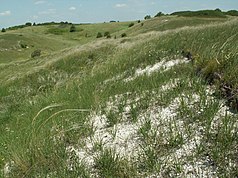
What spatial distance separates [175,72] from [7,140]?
431 centimetres

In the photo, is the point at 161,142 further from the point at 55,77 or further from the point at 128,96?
the point at 55,77

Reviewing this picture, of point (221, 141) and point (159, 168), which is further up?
point (221, 141)

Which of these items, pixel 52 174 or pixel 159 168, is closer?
pixel 159 168

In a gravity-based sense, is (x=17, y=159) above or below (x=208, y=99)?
below

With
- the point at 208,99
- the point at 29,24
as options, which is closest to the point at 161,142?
the point at 208,99

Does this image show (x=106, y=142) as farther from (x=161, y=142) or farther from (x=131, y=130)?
(x=161, y=142)

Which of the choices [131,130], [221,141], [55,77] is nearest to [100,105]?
[131,130]

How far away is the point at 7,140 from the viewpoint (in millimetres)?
5918

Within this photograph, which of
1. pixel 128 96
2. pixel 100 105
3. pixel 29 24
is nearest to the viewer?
pixel 100 105

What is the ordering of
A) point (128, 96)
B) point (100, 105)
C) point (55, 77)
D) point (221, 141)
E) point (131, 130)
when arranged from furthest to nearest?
1. point (55, 77)
2. point (128, 96)
3. point (100, 105)
4. point (131, 130)
5. point (221, 141)

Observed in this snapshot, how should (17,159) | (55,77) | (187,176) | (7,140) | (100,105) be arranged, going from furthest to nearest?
(55,77) < (100,105) < (7,140) < (17,159) < (187,176)

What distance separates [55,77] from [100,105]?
35.4 feet

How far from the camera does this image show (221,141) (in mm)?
3988

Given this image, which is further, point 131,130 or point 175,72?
point 175,72
